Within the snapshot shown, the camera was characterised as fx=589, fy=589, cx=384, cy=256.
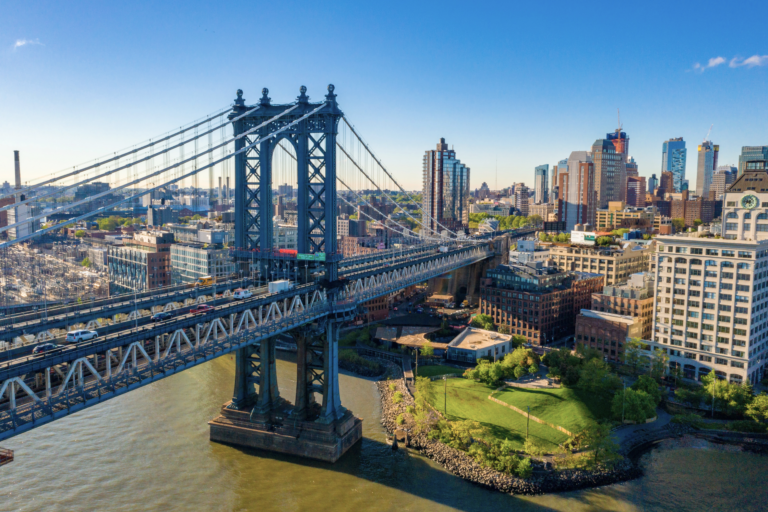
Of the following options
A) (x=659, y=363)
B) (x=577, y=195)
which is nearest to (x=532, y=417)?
(x=659, y=363)

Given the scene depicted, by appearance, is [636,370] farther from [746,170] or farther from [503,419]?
[746,170]

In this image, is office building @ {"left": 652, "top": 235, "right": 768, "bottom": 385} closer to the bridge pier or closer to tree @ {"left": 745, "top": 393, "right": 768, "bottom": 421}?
tree @ {"left": 745, "top": 393, "right": 768, "bottom": 421}

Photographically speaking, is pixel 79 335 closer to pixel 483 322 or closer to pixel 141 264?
pixel 483 322

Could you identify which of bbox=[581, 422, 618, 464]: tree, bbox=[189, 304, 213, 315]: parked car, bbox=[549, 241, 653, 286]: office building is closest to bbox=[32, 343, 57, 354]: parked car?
bbox=[189, 304, 213, 315]: parked car

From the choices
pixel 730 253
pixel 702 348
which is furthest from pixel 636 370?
pixel 730 253

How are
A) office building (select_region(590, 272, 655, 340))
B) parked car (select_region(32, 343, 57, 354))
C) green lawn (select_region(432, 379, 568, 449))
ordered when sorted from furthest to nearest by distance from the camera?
office building (select_region(590, 272, 655, 340)), green lawn (select_region(432, 379, 568, 449)), parked car (select_region(32, 343, 57, 354))

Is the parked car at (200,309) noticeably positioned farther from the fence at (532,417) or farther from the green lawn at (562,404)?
the green lawn at (562,404)

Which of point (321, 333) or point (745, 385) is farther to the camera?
point (745, 385)
